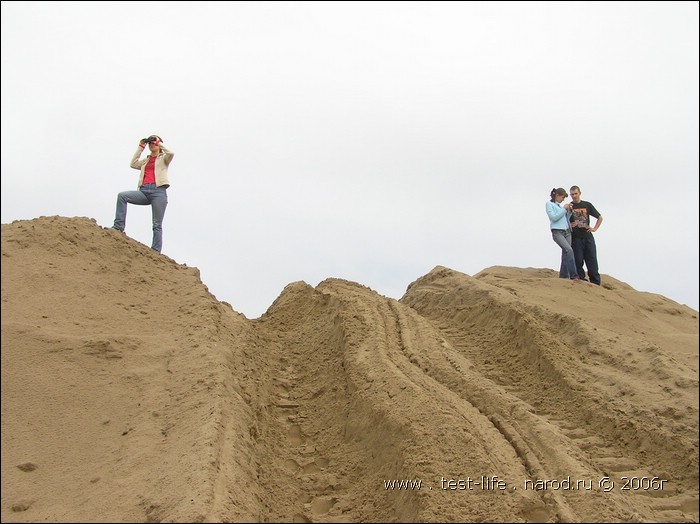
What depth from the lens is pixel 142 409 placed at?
188 inches

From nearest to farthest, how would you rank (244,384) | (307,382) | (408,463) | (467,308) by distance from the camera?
1. (408,463)
2. (244,384)
3. (307,382)
4. (467,308)

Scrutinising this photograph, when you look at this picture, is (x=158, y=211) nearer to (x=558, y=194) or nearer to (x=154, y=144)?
(x=154, y=144)

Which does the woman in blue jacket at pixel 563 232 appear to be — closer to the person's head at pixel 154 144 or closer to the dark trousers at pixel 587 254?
the dark trousers at pixel 587 254

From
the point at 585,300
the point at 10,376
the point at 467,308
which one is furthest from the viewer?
the point at 467,308

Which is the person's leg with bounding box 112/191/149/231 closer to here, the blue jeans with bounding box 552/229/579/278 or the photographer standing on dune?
the photographer standing on dune

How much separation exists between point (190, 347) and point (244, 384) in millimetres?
589

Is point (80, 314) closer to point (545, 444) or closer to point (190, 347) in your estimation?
point (190, 347)

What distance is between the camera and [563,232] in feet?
28.0

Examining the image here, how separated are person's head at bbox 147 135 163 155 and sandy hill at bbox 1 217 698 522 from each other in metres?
1.43

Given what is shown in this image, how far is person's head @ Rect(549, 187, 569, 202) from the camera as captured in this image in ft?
28.8

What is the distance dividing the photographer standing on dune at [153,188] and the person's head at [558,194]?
521 cm

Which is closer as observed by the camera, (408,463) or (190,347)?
(408,463)

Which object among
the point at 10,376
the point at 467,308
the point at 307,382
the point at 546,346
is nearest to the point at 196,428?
the point at 10,376

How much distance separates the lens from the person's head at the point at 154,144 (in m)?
7.72
